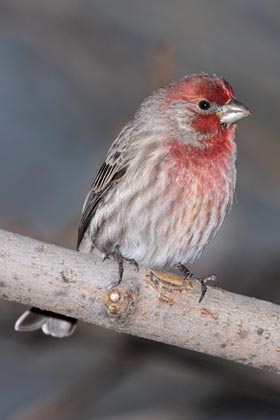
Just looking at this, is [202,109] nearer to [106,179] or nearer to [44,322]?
[106,179]

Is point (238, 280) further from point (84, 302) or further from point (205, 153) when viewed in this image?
point (84, 302)

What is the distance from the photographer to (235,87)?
6.85 metres

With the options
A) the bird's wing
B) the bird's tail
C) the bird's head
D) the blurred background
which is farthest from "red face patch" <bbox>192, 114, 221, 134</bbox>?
the bird's tail

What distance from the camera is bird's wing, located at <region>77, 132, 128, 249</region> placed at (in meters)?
5.75

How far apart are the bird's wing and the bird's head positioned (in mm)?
368

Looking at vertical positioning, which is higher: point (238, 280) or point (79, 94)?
point (79, 94)

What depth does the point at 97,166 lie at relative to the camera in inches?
299

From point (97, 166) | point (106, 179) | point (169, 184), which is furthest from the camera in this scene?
point (97, 166)

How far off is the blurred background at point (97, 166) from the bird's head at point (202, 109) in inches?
18.7

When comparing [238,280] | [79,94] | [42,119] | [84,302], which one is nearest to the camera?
[84,302]

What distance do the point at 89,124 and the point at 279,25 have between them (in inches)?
84.2

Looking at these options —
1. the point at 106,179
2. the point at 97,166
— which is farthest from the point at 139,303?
the point at 97,166

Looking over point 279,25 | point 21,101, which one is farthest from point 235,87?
point 21,101

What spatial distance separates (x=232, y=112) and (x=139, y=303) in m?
1.71
